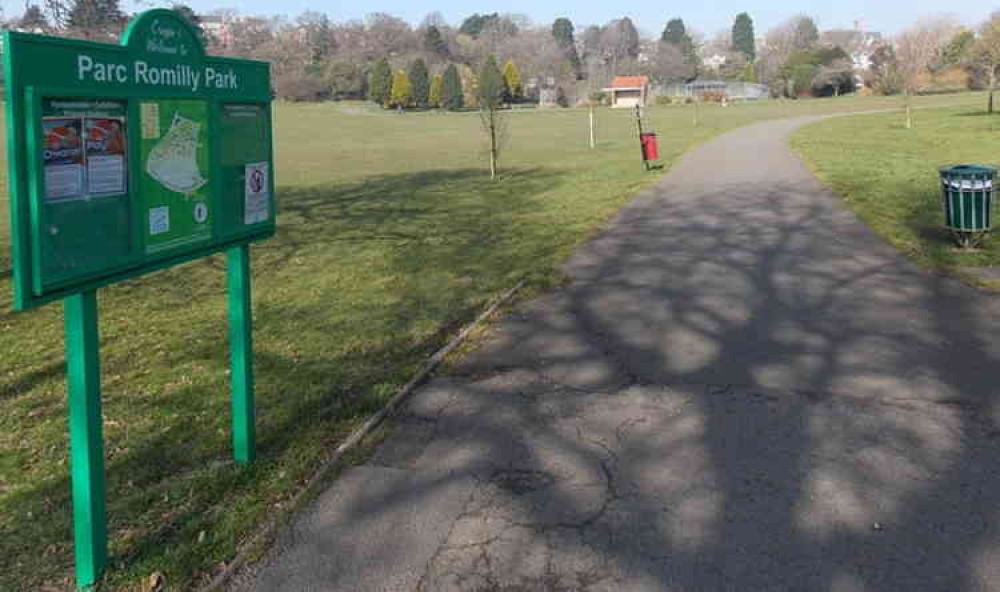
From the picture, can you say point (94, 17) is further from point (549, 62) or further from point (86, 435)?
point (549, 62)

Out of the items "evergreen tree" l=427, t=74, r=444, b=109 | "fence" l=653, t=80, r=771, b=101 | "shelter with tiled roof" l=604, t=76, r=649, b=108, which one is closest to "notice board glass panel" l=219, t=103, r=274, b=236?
"evergreen tree" l=427, t=74, r=444, b=109

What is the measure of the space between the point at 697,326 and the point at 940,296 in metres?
2.61

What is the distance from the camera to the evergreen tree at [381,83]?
10236cm

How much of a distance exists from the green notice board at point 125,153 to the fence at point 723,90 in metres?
109

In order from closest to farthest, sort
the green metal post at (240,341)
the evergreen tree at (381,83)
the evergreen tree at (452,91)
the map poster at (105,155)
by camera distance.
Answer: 1. the map poster at (105,155)
2. the green metal post at (240,341)
3. the evergreen tree at (452,91)
4. the evergreen tree at (381,83)

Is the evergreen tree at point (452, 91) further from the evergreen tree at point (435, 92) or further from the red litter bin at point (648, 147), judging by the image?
the red litter bin at point (648, 147)

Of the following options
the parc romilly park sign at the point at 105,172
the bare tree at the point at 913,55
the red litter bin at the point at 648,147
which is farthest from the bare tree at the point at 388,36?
the parc romilly park sign at the point at 105,172

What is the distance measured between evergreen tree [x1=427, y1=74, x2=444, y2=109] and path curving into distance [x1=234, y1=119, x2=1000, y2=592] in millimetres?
94220

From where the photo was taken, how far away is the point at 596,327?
777 centimetres

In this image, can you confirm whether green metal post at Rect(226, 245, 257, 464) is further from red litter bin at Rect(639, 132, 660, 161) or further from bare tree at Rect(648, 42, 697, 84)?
bare tree at Rect(648, 42, 697, 84)

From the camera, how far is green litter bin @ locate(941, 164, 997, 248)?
10289mm

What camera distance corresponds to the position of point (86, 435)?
11.9 feet

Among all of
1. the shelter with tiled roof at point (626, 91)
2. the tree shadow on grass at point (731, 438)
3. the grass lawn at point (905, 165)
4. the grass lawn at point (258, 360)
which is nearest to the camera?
the tree shadow on grass at point (731, 438)

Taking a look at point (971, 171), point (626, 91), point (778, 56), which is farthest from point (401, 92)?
point (971, 171)
